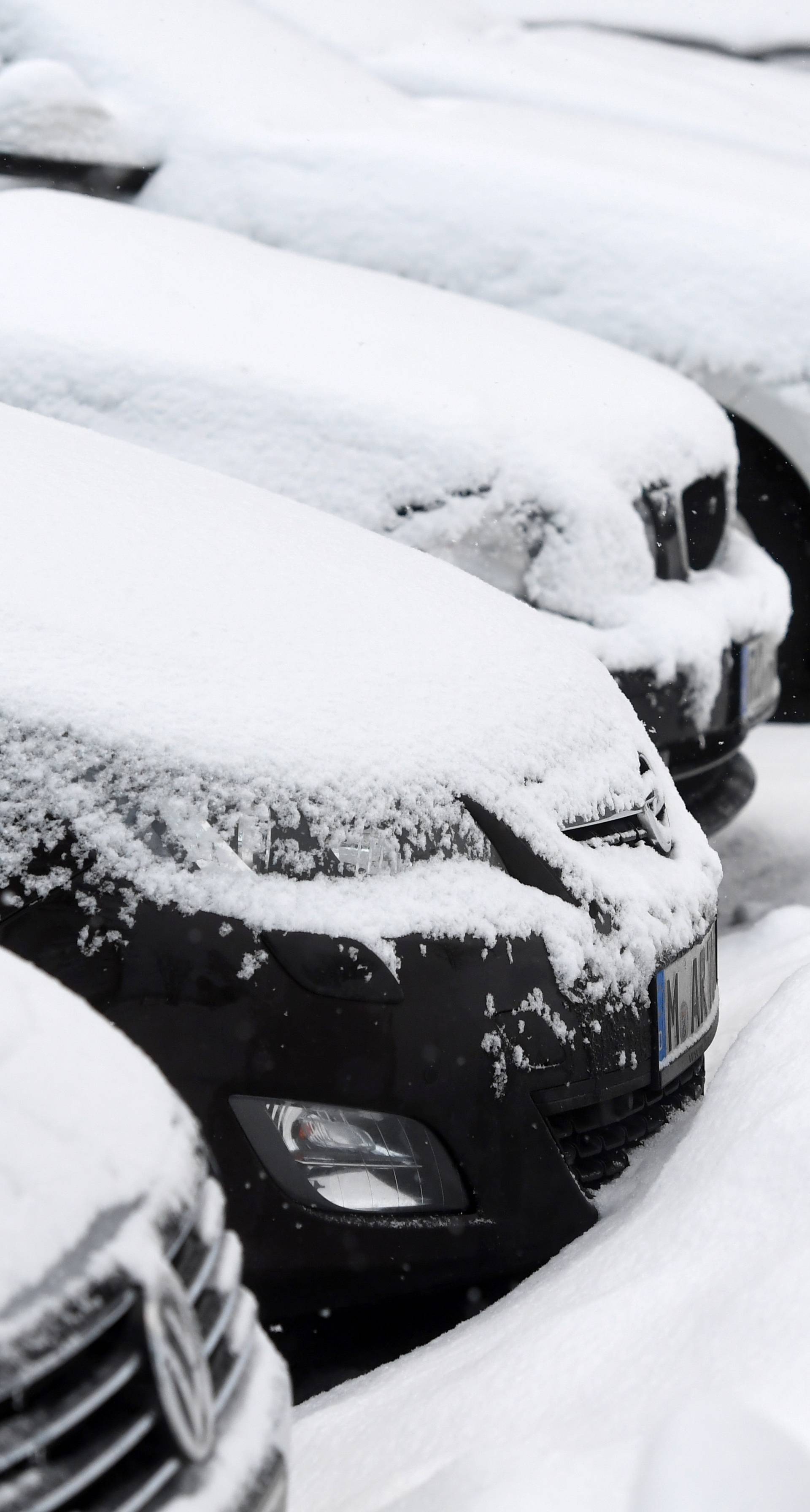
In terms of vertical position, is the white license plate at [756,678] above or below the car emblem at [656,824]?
below

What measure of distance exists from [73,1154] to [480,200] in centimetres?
408

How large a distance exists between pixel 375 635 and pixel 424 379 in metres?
1.44

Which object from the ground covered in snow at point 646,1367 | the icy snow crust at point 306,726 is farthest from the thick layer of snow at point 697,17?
the ground covered in snow at point 646,1367

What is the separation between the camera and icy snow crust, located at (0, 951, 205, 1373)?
37.5 inches

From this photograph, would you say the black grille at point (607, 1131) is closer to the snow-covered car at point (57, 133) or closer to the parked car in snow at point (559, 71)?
the snow-covered car at point (57, 133)

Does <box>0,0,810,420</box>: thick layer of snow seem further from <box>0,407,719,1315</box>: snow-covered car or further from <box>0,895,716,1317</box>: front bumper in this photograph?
<box>0,895,716,1317</box>: front bumper

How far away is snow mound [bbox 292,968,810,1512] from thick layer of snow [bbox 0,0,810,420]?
2.99 meters

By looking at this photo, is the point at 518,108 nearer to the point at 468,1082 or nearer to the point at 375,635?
the point at 375,635

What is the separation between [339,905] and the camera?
5.72 ft

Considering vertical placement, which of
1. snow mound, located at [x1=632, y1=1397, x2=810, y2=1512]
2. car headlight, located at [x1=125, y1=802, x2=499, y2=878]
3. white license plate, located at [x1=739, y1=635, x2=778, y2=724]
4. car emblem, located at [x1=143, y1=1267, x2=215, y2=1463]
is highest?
car emblem, located at [x1=143, y1=1267, x2=215, y2=1463]

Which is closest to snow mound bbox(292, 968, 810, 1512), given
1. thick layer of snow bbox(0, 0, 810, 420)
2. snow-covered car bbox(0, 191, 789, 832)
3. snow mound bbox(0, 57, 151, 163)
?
snow-covered car bbox(0, 191, 789, 832)

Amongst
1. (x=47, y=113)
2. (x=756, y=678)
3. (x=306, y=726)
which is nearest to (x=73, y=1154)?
(x=306, y=726)

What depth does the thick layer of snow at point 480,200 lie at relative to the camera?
174 inches

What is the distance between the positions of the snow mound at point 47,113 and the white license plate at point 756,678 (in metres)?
2.34
